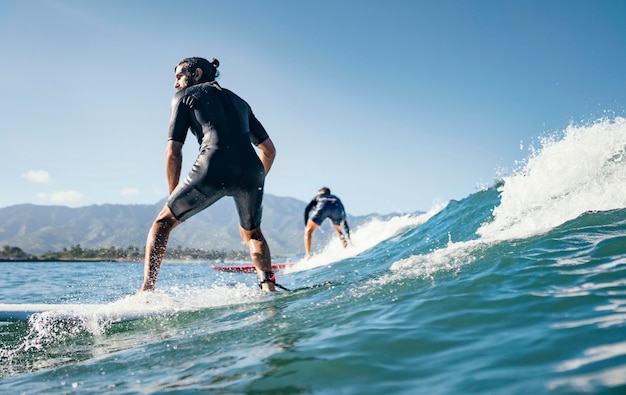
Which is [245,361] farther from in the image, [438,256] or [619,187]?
[619,187]

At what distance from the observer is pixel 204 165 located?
14.3ft

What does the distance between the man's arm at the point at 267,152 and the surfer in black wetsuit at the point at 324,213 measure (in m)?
9.19

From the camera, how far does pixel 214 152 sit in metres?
4.39

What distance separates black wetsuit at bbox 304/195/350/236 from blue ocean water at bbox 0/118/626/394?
936 centimetres

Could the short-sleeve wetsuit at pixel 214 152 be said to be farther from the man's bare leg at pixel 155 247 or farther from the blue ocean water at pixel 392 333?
the blue ocean water at pixel 392 333

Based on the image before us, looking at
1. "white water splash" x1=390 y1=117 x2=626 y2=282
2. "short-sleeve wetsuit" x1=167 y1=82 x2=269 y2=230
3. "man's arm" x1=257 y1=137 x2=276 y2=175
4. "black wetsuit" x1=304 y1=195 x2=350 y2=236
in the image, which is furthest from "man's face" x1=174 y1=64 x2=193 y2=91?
"black wetsuit" x1=304 y1=195 x2=350 y2=236

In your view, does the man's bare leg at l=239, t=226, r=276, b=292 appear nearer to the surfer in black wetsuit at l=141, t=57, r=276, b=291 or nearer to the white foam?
the surfer in black wetsuit at l=141, t=57, r=276, b=291

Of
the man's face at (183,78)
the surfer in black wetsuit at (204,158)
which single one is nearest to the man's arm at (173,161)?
the surfer in black wetsuit at (204,158)

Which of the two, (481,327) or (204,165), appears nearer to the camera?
(481,327)

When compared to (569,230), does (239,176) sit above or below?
above

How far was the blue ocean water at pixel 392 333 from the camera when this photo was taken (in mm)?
1899

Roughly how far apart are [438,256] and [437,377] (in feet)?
11.0

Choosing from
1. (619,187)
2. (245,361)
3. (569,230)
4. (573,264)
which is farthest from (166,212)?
(619,187)

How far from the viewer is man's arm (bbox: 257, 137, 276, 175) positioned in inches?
211
